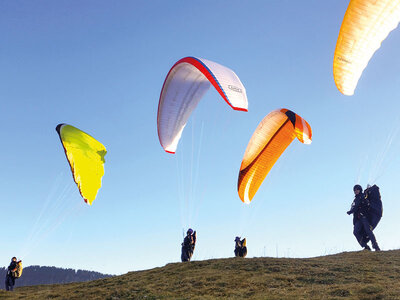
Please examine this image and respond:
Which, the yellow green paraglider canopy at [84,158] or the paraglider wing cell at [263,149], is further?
the paraglider wing cell at [263,149]

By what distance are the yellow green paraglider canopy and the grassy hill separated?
4120 millimetres

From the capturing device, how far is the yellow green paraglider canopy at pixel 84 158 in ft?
54.8

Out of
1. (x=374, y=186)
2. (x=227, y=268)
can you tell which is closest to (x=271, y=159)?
(x=374, y=186)

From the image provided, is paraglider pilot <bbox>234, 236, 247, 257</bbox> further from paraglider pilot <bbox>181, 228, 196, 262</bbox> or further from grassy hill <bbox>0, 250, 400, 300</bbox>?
grassy hill <bbox>0, 250, 400, 300</bbox>

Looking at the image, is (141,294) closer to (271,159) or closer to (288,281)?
(288,281)

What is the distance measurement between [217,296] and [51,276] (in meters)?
166

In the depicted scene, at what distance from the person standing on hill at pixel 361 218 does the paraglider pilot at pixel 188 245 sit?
7.31m

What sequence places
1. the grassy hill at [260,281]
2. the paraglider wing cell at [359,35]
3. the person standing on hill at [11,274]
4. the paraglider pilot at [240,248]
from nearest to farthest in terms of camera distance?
the paraglider wing cell at [359,35]
the grassy hill at [260,281]
the person standing on hill at [11,274]
the paraglider pilot at [240,248]

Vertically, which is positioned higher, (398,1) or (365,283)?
(398,1)

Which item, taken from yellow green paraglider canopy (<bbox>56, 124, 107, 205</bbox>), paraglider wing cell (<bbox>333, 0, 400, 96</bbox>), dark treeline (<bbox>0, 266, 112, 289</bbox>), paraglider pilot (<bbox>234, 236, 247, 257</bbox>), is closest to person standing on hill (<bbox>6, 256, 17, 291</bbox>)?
yellow green paraglider canopy (<bbox>56, 124, 107, 205</bbox>)

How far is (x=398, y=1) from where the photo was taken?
1013 cm

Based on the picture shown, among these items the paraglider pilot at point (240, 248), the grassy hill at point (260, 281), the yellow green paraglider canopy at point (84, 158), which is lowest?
the grassy hill at point (260, 281)

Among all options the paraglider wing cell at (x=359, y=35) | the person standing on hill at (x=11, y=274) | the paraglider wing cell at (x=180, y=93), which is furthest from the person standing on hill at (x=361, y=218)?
the person standing on hill at (x=11, y=274)

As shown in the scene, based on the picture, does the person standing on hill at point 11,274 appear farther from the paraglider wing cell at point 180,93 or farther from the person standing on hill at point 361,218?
the person standing on hill at point 361,218
